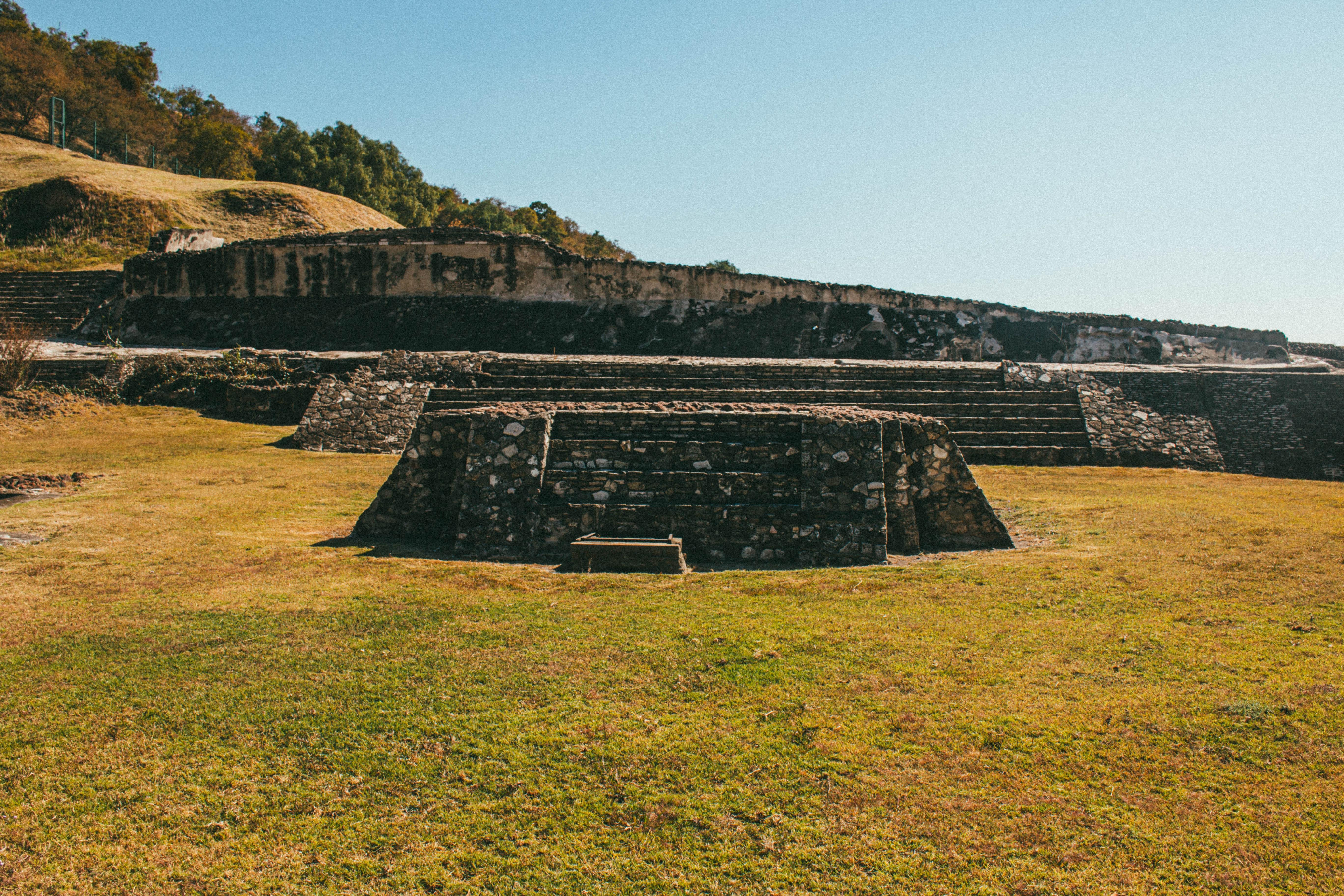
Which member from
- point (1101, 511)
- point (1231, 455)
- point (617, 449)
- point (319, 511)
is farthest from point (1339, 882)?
point (1231, 455)

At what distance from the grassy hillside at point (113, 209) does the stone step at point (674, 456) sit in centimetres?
2407

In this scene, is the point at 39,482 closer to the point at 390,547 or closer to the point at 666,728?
the point at 390,547

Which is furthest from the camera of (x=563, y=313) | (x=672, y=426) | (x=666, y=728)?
(x=563, y=313)

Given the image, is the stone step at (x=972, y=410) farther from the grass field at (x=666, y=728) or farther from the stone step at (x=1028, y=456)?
the grass field at (x=666, y=728)

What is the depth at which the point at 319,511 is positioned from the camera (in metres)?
7.96

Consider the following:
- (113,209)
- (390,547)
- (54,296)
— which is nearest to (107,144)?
(113,209)

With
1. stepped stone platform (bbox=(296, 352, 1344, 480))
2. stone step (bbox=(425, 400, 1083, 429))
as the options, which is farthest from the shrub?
stone step (bbox=(425, 400, 1083, 429))

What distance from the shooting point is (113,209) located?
1081 inches

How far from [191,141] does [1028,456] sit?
41.4 metres

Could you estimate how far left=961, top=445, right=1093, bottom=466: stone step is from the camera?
480 inches

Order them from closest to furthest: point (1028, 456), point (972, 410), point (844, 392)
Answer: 1. point (1028, 456)
2. point (972, 410)
3. point (844, 392)

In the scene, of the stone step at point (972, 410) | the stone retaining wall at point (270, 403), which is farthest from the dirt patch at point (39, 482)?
the stone retaining wall at point (270, 403)

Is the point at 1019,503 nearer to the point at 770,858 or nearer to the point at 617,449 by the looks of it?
the point at 617,449

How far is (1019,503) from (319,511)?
7309 mm
